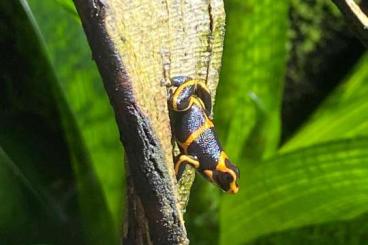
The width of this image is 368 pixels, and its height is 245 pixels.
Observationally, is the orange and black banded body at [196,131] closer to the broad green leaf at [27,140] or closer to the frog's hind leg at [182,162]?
the frog's hind leg at [182,162]

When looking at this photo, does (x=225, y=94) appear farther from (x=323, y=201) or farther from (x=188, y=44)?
(x=188, y=44)

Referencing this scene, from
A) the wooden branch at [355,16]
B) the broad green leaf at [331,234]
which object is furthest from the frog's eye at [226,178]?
the broad green leaf at [331,234]

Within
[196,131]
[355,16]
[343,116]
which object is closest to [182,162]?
[196,131]

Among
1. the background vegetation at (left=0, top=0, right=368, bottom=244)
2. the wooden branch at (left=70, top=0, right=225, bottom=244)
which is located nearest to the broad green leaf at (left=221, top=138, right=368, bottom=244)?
the background vegetation at (left=0, top=0, right=368, bottom=244)

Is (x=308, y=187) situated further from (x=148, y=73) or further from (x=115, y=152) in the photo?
(x=148, y=73)

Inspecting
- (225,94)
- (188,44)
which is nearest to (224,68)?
(225,94)

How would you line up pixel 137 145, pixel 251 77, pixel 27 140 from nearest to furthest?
pixel 137 145, pixel 27 140, pixel 251 77
